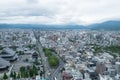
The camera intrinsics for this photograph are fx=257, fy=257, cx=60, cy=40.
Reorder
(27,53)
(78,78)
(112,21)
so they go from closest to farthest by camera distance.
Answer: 1. (78,78)
2. (27,53)
3. (112,21)

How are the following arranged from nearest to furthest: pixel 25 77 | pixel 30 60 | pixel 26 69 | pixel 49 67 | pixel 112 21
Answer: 1. pixel 25 77
2. pixel 26 69
3. pixel 49 67
4. pixel 30 60
5. pixel 112 21

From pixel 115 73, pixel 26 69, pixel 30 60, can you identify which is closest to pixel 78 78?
pixel 115 73

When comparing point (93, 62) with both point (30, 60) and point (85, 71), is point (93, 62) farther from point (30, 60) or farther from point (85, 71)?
point (30, 60)

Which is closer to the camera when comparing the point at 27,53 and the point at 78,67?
the point at 78,67

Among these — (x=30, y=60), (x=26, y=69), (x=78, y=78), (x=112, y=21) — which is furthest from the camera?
(x=112, y=21)

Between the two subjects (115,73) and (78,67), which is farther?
(78,67)

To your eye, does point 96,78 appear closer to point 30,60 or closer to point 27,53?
point 30,60

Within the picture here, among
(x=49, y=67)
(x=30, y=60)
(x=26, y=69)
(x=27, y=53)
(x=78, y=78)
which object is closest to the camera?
(x=78, y=78)

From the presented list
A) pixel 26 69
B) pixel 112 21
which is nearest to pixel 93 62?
pixel 26 69
